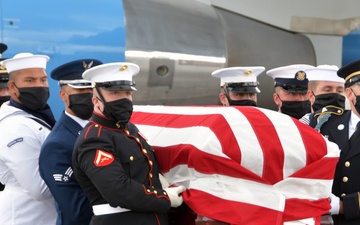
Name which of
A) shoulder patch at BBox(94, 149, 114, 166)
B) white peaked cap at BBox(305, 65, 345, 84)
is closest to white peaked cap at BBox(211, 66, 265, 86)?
white peaked cap at BBox(305, 65, 345, 84)

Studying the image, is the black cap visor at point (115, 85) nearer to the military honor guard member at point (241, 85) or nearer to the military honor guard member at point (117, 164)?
the military honor guard member at point (117, 164)

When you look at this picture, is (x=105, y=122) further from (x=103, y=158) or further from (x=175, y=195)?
(x=175, y=195)

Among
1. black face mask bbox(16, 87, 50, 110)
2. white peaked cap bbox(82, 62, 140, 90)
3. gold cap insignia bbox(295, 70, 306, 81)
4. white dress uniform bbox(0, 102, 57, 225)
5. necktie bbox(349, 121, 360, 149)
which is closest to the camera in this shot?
white peaked cap bbox(82, 62, 140, 90)

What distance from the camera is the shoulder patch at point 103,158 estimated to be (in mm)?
2475

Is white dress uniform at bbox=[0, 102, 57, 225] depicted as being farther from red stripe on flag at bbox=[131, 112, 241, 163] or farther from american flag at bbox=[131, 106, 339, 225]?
american flag at bbox=[131, 106, 339, 225]

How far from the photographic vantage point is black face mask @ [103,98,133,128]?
2.64 meters

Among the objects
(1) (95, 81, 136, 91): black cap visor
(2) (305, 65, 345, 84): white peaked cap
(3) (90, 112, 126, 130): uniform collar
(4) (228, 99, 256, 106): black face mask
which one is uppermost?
(1) (95, 81, 136, 91): black cap visor

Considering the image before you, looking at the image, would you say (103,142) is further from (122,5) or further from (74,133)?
(122,5)

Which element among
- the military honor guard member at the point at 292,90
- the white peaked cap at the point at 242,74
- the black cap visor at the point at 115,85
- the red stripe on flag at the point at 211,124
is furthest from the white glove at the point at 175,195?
the military honor guard member at the point at 292,90

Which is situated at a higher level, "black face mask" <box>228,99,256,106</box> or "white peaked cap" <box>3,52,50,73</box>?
"white peaked cap" <box>3,52,50,73</box>

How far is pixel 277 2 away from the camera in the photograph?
6.98 m

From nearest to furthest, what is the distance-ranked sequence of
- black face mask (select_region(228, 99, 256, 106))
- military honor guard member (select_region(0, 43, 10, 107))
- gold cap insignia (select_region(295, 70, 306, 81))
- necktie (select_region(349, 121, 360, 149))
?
necktie (select_region(349, 121, 360, 149)) → black face mask (select_region(228, 99, 256, 106)) → gold cap insignia (select_region(295, 70, 306, 81)) → military honor guard member (select_region(0, 43, 10, 107))

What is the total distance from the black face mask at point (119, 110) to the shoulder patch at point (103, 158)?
0.19 m

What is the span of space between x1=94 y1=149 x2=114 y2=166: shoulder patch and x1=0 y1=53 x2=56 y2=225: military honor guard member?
0.75 metres
